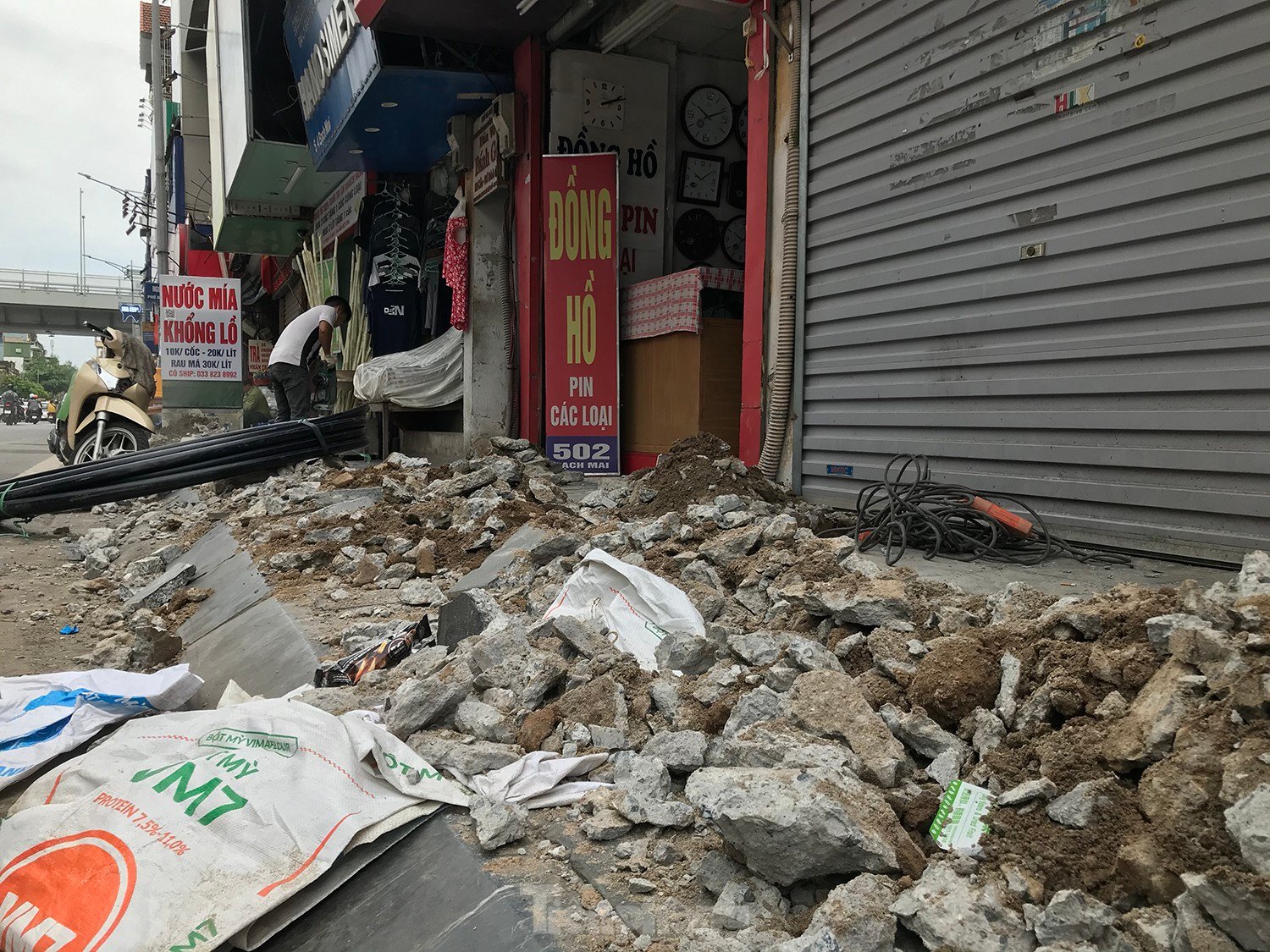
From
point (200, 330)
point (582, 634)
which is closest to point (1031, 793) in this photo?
point (582, 634)

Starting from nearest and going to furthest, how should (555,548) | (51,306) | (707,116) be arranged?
(555,548), (707,116), (51,306)

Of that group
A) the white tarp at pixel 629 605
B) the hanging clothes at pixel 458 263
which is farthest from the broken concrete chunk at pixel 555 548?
the hanging clothes at pixel 458 263

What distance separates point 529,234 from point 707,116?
79.0 inches

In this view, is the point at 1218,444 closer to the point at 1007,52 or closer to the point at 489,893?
the point at 1007,52

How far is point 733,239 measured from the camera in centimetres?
829

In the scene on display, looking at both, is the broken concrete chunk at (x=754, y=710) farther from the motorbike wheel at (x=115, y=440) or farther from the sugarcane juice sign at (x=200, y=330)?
the sugarcane juice sign at (x=200, y=330)

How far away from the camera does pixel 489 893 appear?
5.98ft

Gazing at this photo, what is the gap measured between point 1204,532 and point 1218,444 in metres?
0.32

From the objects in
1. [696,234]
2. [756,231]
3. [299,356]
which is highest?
[696,234]

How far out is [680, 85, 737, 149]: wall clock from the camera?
7941mm

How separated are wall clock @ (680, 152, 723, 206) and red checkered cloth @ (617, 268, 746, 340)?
1.09m

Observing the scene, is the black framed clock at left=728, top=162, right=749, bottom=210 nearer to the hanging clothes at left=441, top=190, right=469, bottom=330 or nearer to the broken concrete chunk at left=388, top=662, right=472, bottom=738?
the hanging clothes at left=441, top=190, right=469, bottom=330

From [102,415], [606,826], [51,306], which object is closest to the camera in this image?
[606,826]

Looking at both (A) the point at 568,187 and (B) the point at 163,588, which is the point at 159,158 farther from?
(B) the point at 163,588
